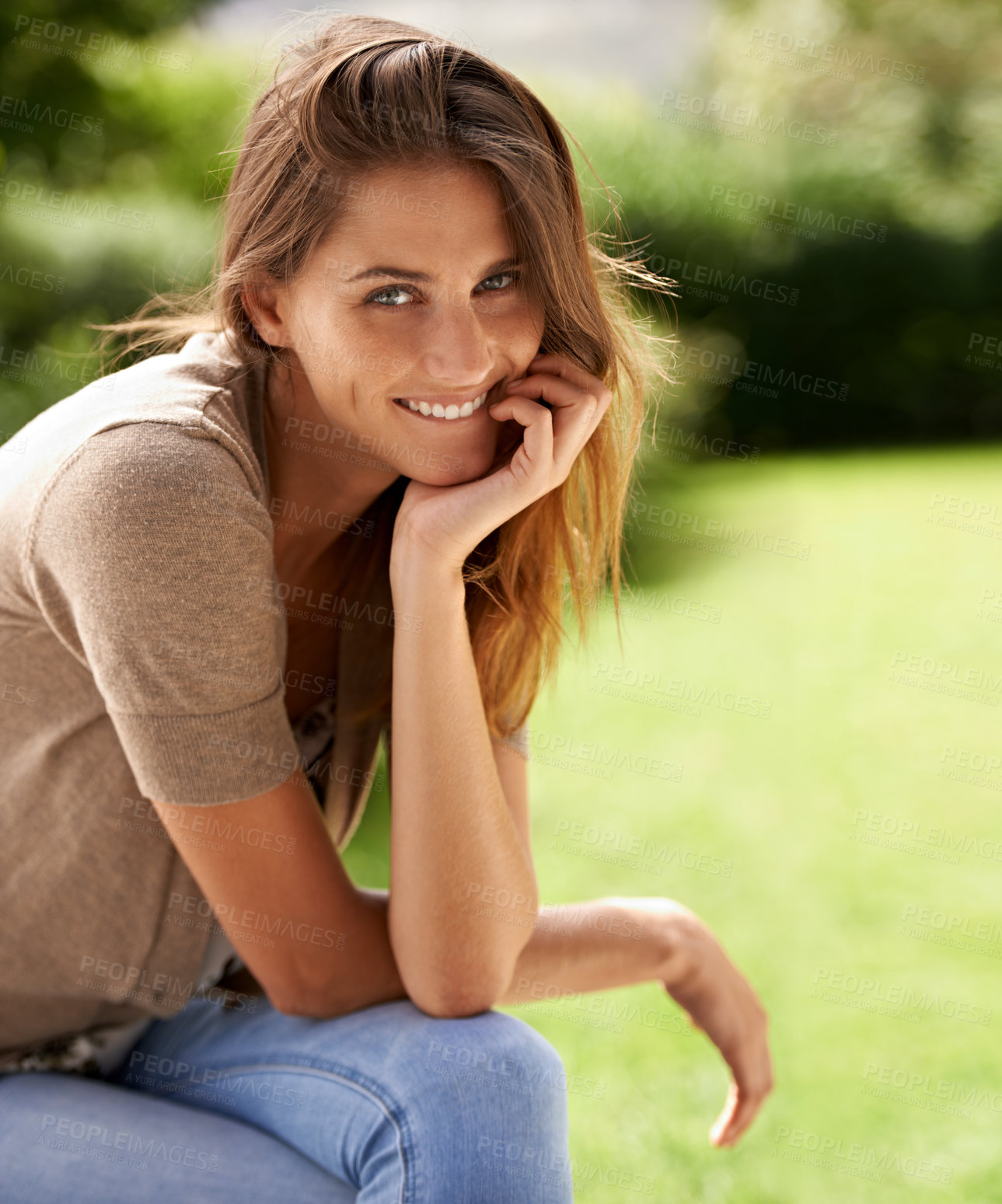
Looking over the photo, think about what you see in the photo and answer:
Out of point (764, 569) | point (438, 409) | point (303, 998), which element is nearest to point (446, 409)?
point (438, 409)

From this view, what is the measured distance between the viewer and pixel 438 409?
1.49 m

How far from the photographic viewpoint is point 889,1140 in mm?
2484

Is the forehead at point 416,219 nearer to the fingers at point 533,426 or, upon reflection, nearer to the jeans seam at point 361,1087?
the fingers at point 533,426

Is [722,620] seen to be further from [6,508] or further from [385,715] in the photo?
[6,508]

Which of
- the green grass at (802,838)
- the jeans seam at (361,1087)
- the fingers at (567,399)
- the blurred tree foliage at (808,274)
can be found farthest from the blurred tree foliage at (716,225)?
the jeans seam at (361,1087)

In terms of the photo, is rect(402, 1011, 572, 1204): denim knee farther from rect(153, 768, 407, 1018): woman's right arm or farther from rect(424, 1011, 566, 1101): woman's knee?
rect(153, 768, 407, 1018): woman's right arm

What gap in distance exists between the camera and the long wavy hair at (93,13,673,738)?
4.45ft

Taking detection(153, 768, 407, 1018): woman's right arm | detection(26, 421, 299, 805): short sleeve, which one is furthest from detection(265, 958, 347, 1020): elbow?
detection(26, 421, 299, 805): short sleeve

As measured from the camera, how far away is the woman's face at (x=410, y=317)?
53.8 inches

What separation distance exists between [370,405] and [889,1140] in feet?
6.73

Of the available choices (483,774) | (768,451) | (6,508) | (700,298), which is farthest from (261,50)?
(768,451)

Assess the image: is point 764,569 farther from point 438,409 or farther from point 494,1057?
point 494,1057

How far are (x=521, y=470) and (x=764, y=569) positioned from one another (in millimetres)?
5181

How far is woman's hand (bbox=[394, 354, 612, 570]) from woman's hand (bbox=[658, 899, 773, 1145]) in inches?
25.4
